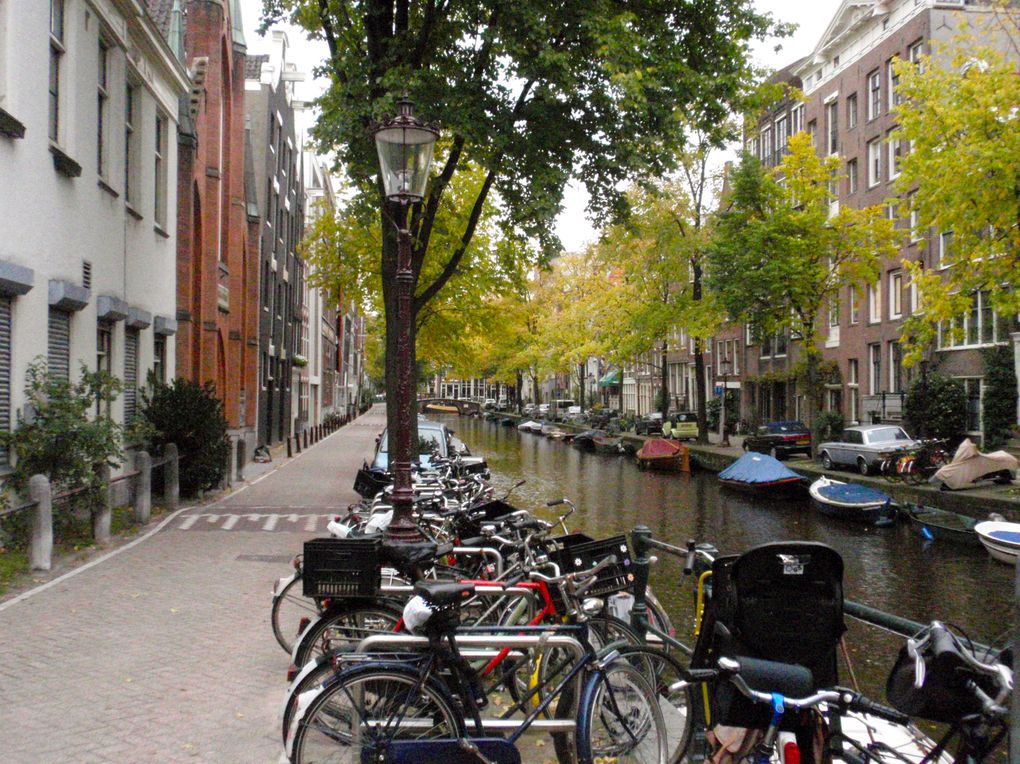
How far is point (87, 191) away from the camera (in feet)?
49.7

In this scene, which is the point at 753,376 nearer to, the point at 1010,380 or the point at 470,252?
the point at 1010,380

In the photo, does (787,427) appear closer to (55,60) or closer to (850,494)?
(850,494)

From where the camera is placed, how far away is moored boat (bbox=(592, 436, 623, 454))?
46.6 m

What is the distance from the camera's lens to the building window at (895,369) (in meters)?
38.1

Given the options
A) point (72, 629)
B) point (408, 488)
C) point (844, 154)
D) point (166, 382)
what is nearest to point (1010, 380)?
point (844, 154)

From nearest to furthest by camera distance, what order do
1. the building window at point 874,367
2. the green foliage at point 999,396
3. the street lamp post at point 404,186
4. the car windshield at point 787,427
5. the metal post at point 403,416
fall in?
1. the metal post at point 403,416
2. the street lamp post at point 404,186
3. the green foliage at point 999,396
4. the car windshield at point 787,427
5. the building window at point 874,367

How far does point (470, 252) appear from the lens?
96.8ft

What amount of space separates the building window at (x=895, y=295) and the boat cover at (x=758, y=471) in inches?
497

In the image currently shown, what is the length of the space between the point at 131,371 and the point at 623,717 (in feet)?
50.7

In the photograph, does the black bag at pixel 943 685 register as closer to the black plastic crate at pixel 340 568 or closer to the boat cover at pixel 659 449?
the black plastic crate at pixel 340 568

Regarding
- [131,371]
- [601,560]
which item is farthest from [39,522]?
[131,371]

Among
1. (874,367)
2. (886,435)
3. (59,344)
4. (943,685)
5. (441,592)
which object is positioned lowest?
(886,435)

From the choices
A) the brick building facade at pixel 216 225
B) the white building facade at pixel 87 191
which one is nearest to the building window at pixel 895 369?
the brick building facade at pixel 216 225

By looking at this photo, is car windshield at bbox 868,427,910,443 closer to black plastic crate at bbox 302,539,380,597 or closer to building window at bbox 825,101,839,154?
building window at bbox 825,101,839,154
